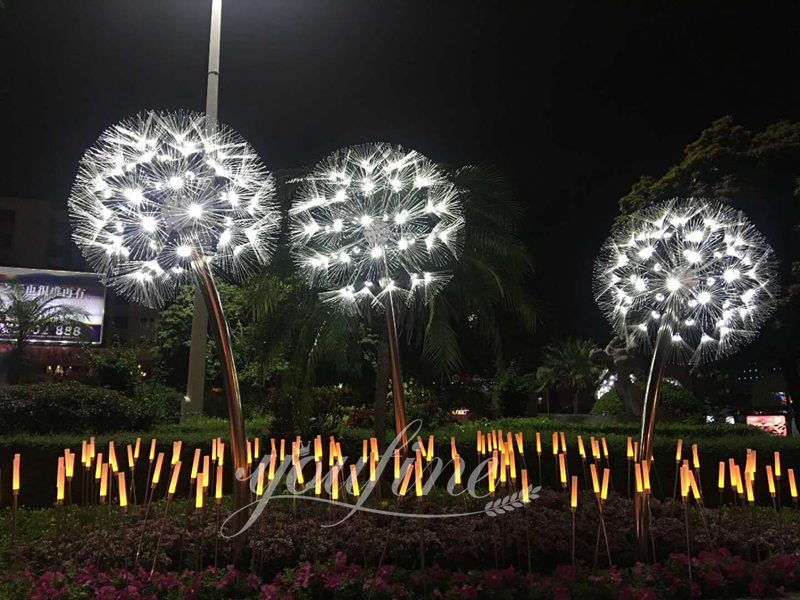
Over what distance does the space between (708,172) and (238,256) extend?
52.2ft

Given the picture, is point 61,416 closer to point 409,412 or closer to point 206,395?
point 409,412

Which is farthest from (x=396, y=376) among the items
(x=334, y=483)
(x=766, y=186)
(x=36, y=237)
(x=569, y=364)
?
(x=36, y=237)

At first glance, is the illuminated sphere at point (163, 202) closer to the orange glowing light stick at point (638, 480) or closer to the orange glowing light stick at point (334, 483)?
the orange glowing light stick at point (334, 483)

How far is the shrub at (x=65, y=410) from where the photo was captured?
39.7ft

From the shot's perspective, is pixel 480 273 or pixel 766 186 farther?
pixel 766 186

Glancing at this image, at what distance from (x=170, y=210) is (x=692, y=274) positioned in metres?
5.58

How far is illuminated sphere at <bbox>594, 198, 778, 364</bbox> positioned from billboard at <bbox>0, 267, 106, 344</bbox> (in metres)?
31.2

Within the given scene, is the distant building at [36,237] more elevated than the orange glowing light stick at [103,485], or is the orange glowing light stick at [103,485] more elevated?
the distant building at [36,237]

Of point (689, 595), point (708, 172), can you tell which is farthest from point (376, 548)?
point (708, 172)

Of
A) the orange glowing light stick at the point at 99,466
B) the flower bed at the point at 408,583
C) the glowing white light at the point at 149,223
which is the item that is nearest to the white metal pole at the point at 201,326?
the orange glowing light stick at the point at 99,466

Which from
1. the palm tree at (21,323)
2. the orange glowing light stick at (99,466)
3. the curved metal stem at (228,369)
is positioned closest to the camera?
the curved metal stem at (228,369)

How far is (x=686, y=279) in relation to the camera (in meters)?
7.90

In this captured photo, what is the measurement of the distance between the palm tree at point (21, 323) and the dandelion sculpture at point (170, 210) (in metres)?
26.5

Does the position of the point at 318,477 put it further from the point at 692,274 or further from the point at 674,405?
the point at 674,405
